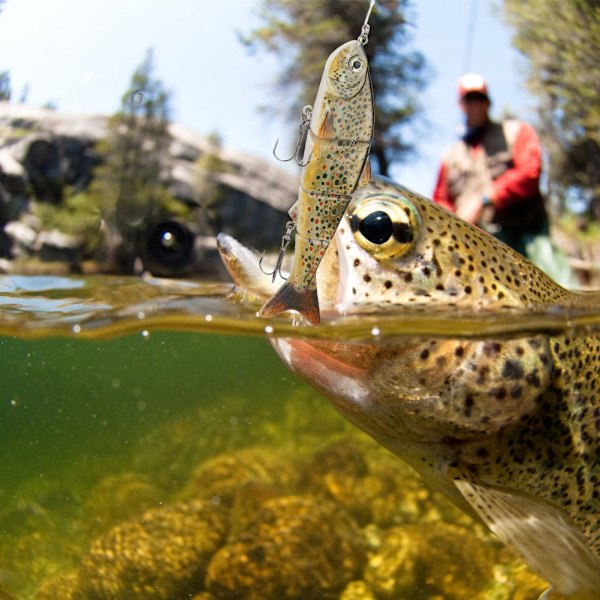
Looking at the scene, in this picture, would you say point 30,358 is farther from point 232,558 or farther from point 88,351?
point 232,558

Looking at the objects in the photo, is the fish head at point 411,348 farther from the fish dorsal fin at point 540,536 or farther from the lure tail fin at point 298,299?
the lure tail fin at point 298,299

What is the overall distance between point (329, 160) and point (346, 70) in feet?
0.79

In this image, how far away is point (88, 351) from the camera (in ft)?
19.2

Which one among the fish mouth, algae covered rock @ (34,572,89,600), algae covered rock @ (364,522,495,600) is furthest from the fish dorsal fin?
algae covered rock @ (34,572,89,600)

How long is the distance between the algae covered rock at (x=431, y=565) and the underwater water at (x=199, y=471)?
0.01 m

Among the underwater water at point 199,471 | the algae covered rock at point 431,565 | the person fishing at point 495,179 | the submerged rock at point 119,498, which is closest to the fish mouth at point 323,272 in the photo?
the underwater water at point 199,471

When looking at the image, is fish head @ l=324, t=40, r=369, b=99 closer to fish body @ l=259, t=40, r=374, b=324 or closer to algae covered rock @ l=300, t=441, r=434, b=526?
fish body @ l=259, t=40, r=374, b=324

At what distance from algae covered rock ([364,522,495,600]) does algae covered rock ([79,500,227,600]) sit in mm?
1005

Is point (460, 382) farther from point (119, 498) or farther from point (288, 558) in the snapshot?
point (119, 498)

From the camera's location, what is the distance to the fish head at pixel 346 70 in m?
1.76

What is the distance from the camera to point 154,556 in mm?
3979

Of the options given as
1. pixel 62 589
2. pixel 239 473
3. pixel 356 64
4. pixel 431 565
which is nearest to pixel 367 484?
pixel 239 473

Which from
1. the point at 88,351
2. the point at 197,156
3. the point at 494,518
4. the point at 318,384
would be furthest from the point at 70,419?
the point at 197,156

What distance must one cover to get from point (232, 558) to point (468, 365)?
1971 mm
